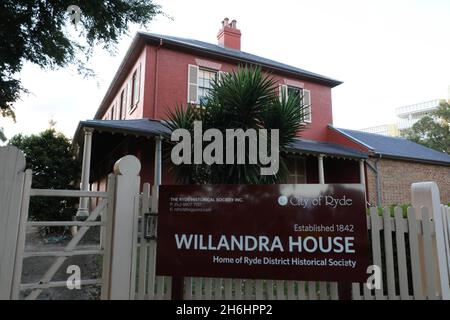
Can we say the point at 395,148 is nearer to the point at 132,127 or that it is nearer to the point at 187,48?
the point at 187,48

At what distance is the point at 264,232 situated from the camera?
323 centimetres

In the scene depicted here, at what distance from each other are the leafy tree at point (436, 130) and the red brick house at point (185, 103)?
502 inches

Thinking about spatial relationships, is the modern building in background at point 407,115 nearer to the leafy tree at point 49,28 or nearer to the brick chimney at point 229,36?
the brick chimney at point 229,36

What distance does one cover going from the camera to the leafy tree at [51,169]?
402 inches

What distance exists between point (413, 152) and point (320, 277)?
49.6 feet

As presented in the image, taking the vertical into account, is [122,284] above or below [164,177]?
below

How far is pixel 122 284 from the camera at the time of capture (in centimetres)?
317

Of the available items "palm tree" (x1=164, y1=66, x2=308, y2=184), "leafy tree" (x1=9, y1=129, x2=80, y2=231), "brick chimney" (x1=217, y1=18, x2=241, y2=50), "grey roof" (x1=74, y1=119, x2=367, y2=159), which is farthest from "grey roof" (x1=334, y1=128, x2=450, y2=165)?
"leafy tree" (x1=9, y1=129, x2=80, y2=231)

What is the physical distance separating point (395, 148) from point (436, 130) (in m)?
15.5

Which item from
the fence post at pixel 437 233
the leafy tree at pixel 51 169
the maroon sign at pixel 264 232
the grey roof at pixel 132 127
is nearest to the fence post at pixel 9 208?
the maroon sign at pixel 264 232

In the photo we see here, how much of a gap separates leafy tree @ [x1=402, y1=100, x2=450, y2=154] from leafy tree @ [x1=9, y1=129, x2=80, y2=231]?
27366mm

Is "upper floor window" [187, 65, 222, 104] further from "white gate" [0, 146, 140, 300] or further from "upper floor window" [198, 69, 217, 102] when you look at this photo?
"white gate" [0, 146, 140, 300]
